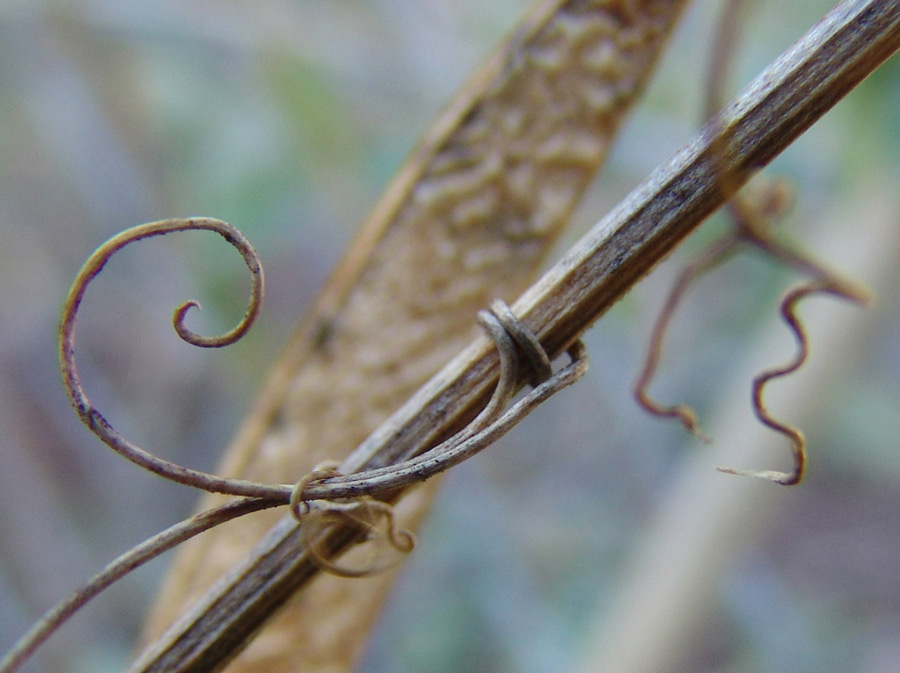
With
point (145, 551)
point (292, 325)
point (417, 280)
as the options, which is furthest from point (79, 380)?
point (292, 325)

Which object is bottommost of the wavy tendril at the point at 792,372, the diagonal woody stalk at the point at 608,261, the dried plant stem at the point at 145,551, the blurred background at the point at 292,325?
the wavy tendril at the point at 792,372

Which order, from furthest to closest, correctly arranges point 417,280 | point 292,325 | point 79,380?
point 292,325 < point 417,280 < point 79,380

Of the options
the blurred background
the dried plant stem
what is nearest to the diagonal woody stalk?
the dried plant stem

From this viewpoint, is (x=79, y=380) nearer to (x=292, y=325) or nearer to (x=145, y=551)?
(x=145, y=551)

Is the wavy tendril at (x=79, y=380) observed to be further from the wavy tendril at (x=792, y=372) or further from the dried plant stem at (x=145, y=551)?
the wavy tendril at (x=792, y=372)

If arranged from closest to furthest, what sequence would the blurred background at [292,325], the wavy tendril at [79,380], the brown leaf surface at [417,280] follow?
the wavy tendril at [79,380], the brown leaf surface at [417,280], the blurred background at [292,325]

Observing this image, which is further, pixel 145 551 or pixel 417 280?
pixel 417 280

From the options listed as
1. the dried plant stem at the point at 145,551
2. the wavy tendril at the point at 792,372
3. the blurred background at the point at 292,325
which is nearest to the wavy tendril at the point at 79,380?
the dried plant stem at the point at 145,551
